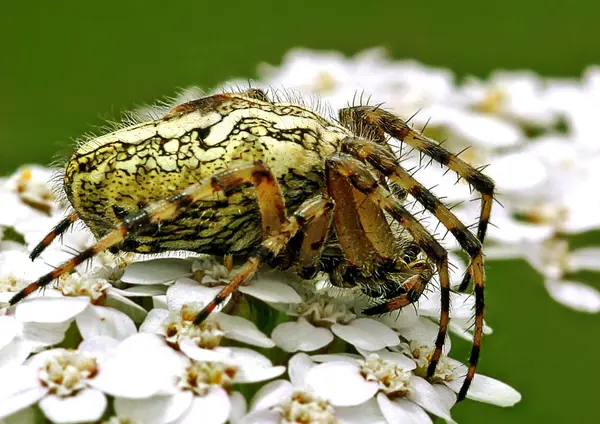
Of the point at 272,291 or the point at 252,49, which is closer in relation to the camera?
the point at 272,291

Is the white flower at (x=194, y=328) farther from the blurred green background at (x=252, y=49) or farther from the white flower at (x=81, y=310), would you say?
the blurred green background at (x=252, y=49)

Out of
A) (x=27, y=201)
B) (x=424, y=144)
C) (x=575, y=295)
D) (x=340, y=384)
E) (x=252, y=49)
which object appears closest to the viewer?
(x=340, y=384)

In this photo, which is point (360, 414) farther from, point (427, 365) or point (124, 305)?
point (124, 305)

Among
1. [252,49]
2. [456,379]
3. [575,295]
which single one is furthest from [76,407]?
[252,49]

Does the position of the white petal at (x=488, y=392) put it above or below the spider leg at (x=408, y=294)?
below

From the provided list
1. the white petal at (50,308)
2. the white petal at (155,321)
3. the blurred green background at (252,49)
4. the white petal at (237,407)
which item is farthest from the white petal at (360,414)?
the blurred green background at (252,49)
